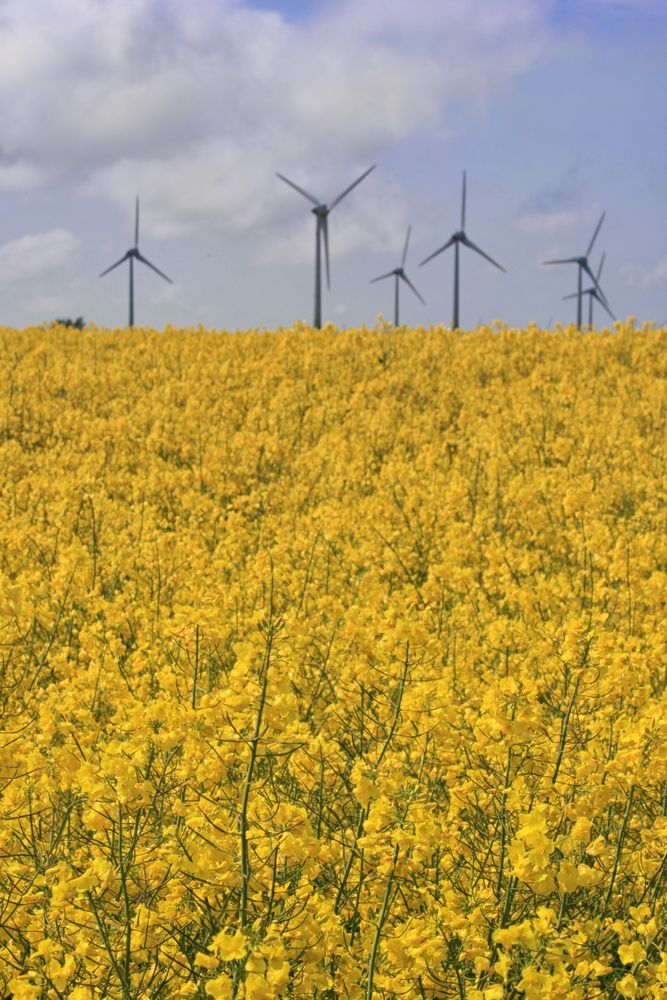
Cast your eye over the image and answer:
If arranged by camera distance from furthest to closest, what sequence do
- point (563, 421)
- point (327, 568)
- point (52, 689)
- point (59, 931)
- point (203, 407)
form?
1. point (203, 407)
2. point (563, 421)
3. point (327, 568)
4. point (52, 689)
5. point (59, 931)

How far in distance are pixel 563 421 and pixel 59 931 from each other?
11.7 metres

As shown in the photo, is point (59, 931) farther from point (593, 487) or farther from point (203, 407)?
point (203, 407)

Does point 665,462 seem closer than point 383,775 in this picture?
No

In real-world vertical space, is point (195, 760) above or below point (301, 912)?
above

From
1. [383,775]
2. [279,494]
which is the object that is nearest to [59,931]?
[383,775]

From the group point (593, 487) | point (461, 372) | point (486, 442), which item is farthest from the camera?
point (461, 372)

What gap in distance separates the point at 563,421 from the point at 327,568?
22.9 feet

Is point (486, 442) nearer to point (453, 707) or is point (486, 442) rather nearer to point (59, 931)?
point (453, 707)

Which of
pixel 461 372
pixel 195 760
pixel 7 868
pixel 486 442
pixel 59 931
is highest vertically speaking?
pixel 461 372

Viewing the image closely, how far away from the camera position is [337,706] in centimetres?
388

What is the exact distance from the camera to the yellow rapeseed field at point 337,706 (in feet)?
7.93

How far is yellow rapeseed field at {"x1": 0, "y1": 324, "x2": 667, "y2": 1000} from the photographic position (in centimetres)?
242

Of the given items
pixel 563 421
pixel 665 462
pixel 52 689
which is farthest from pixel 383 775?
pixel 563 421

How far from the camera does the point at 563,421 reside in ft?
43.6
